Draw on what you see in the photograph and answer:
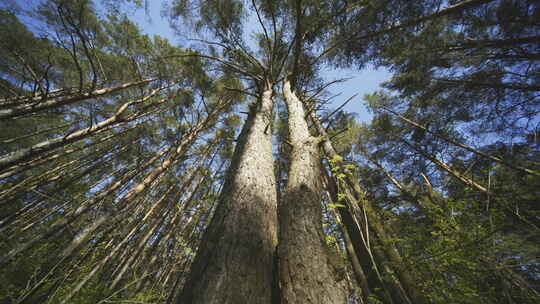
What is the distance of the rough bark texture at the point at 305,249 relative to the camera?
36.5 inches

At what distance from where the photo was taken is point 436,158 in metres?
5.98

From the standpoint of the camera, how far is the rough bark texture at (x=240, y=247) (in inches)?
36.1

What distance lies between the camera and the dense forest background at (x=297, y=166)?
55.5 inches

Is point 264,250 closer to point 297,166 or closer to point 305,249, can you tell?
point 305,249

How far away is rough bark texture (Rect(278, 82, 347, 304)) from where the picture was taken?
0.93 m

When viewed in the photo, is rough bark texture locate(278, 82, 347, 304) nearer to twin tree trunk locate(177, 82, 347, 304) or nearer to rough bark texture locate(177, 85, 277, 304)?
twin tree trunk locate(177, 82, 347, 304)

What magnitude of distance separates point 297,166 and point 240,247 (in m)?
1.03

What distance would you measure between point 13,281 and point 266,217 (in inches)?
169

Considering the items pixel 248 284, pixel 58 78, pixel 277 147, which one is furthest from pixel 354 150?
pixel 58 78

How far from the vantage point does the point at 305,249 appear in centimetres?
111

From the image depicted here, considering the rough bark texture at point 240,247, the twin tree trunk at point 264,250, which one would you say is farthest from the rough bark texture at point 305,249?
the rough bark texture at point 240,247

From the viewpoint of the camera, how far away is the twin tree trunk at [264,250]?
923 mm

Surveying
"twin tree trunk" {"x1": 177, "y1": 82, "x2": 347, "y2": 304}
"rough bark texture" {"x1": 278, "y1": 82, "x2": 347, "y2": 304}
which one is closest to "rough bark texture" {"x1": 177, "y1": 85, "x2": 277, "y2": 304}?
"twin tree trunk" {"x1": 177, "y1": 82, "x2": 347, "y2": 304}

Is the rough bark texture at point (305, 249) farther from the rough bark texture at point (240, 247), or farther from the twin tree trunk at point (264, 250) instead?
the rough bark texture at point (240, 247)
